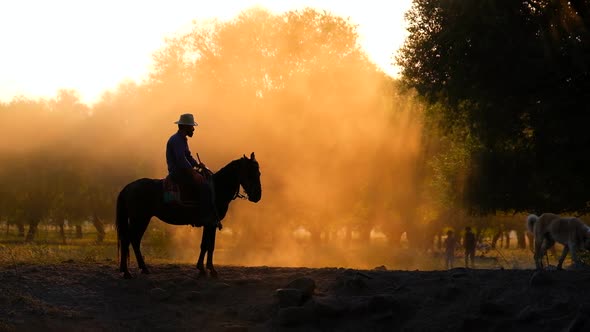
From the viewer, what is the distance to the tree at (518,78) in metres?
25.9

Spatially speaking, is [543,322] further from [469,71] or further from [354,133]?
[354,133]

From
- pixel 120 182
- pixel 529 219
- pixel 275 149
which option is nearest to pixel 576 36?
pixel 529 219

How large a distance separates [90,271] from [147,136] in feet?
133

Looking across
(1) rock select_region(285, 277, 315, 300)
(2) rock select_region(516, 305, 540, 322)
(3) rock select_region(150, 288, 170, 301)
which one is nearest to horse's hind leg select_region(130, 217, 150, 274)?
(3) rock select_region(150, 288, 170, 301)

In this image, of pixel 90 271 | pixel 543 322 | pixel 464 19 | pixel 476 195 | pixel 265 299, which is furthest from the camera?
pixel 476 195

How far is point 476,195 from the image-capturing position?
117 ft

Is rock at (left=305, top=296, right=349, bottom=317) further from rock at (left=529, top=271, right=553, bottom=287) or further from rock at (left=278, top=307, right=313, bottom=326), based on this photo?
rock at (left=529, top=271, right=553, bottom=287)

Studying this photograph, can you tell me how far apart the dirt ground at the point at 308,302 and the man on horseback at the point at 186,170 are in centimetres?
178

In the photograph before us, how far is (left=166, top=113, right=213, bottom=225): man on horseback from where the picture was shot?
1733 centimetres

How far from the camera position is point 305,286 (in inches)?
595

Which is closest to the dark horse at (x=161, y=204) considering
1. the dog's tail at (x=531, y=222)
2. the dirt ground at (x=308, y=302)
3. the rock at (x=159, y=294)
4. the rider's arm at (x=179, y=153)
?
the rider's arm at (x=179, y=153)

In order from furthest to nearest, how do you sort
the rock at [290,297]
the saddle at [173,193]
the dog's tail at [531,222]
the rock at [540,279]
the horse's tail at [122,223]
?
the dog's tail at [531,222] < the horse's tail at [122,223] < the saddle at [173,193] < the rock at [290,297] < the rock at [540,279]

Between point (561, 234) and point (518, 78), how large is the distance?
27.2 ft

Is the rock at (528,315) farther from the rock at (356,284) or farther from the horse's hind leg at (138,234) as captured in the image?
the horse's hind leg at (138,234)
